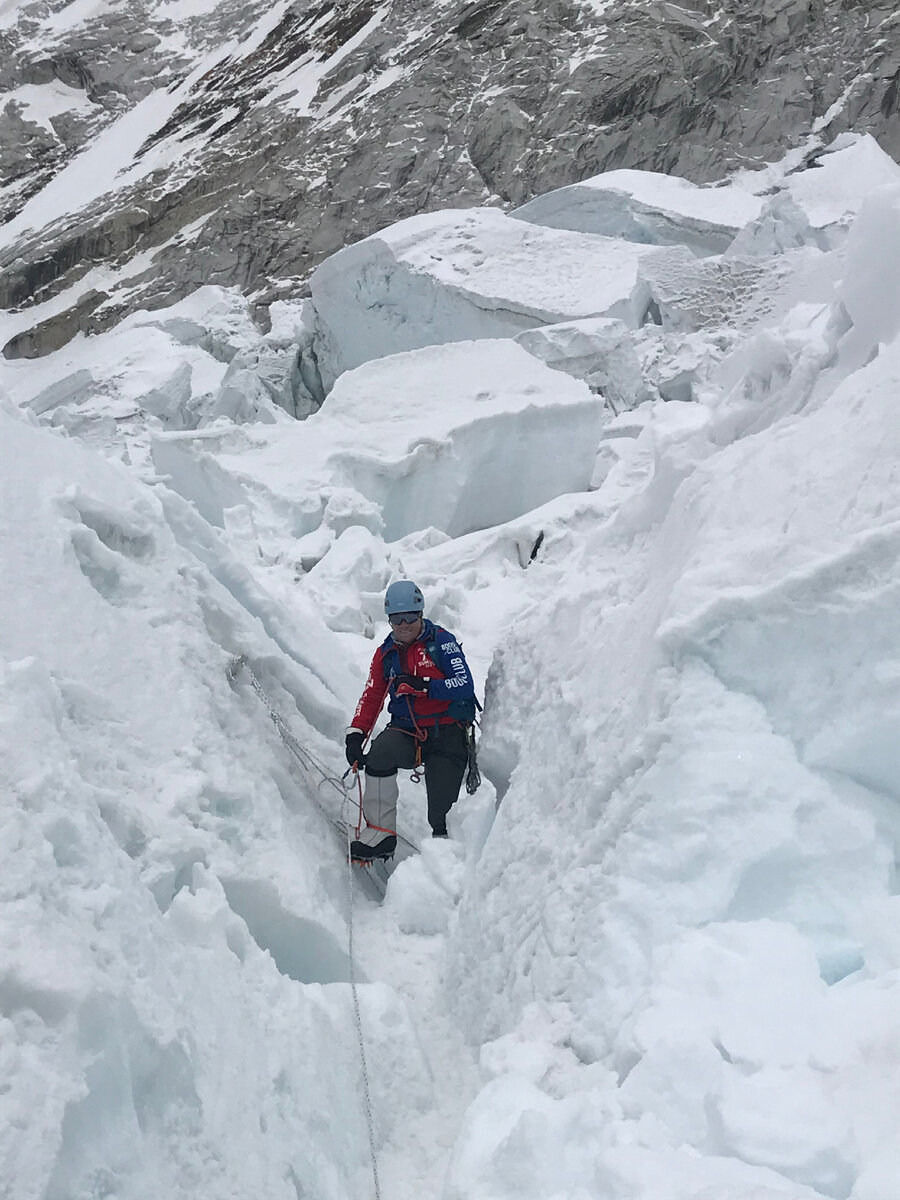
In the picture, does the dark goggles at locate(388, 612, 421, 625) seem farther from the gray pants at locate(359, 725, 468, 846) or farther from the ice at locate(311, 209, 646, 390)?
the ice at locate(311, 209, 646, 390)

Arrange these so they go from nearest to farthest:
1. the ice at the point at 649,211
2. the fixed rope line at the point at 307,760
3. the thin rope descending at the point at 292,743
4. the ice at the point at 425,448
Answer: the fixed rope line at the point at 307,760 < the thin rope descending at the point at 292,743 < the ice at the point at 425,448 < the ice at the point at 649,211

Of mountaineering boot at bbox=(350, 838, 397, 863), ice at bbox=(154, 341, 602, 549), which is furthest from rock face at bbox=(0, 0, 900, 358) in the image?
mountaineering boot at bbox=(350, 838, 397, 863)

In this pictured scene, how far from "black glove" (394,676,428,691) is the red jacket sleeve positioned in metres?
0.04

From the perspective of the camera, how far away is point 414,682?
125 inches

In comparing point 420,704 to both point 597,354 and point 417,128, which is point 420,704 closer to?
point 597,354

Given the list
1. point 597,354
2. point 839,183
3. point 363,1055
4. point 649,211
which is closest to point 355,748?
point 363,1055

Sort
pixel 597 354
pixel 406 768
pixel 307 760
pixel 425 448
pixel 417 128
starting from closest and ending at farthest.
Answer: pixel 307 760, pixel 406 768, pixel 425 448, pixel 597 354, pixel 417 128

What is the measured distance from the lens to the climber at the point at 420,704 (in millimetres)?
3039

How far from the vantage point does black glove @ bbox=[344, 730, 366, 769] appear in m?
2.91

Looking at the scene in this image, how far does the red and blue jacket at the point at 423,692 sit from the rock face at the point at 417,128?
2284 centimetres

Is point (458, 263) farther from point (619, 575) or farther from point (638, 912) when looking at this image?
point (638, 912)

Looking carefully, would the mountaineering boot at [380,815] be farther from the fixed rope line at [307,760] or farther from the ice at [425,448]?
the ice at [425,448]

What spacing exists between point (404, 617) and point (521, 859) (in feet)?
3.85

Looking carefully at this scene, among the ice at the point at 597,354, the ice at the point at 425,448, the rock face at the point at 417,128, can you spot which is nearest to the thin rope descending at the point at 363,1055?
the ice at the point at 425,448
